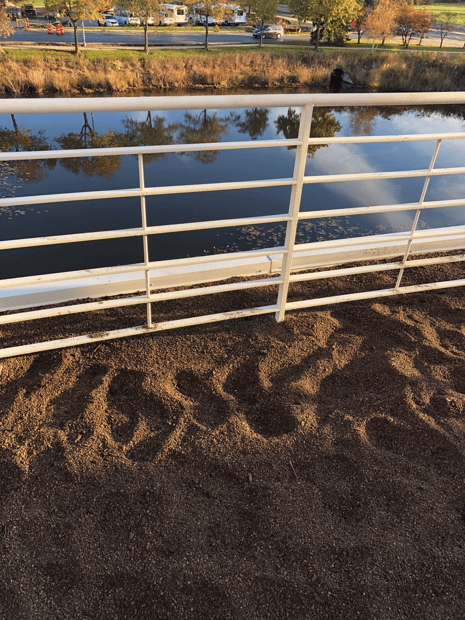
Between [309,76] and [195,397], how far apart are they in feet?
84.7

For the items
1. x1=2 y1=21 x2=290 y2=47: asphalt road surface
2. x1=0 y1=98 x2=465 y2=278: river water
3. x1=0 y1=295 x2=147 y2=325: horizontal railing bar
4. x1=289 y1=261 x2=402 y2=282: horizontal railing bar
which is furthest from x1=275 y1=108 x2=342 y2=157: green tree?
x1=2 y1=21 x2=290 y2=47: asphalt road surface

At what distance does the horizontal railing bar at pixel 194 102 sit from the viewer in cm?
203

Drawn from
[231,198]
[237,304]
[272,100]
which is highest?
[272,100]

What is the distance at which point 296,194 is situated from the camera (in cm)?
271

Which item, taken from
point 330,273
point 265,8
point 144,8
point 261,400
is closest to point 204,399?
point 261,400

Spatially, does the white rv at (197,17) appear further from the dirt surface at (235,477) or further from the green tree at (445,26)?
the dirt surface at (235,477)

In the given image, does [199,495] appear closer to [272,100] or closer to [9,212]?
[272,100]

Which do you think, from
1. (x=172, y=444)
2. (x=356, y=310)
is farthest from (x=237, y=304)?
(x=172, y=444)

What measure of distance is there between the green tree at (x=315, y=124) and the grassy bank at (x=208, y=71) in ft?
20.6

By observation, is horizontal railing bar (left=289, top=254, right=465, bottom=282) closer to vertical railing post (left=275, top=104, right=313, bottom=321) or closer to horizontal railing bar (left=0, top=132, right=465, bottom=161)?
vertical railing post (left=275, top=104, right=313, bottom=321)

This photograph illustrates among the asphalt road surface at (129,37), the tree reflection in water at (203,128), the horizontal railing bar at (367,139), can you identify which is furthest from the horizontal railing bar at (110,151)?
the asphalt road surface at (129,37)

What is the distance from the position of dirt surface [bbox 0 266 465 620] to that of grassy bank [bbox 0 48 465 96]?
63.6ft

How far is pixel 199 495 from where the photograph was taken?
199 centimetres

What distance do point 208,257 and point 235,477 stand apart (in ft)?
4.71
